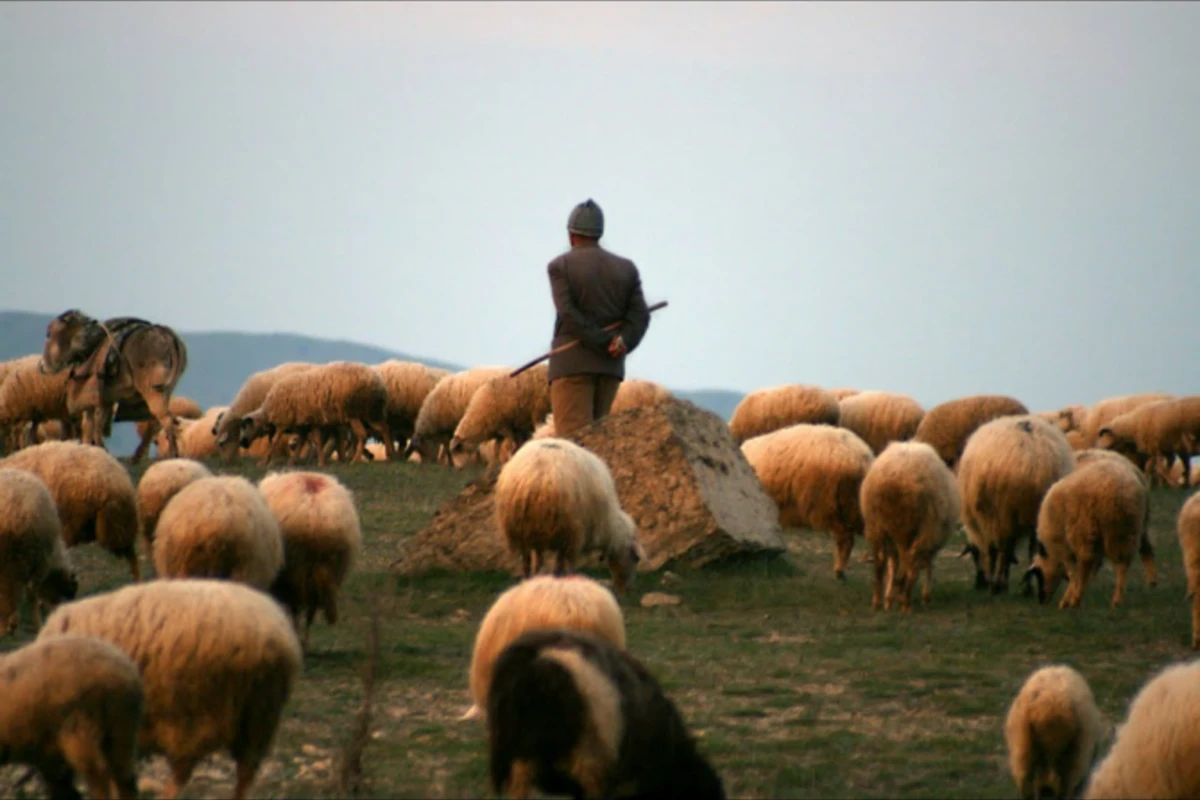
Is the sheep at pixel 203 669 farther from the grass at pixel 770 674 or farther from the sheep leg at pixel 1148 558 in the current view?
the sheep leg at pixel 1148 558

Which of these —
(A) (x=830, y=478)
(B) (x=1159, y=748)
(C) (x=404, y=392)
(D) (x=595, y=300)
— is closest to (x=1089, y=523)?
(A) (x=830, y=478)

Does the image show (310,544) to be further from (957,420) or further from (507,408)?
(957,420)

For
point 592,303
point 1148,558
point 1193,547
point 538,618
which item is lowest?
point 1148,558

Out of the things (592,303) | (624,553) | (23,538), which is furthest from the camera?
(592,303)

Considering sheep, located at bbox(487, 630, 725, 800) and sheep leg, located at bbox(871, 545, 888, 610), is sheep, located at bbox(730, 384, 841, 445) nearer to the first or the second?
sheep leg, located at bbox(871, 545, 888, 610)

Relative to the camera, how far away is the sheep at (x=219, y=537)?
32.0 ft

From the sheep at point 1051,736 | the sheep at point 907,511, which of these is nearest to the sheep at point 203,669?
the sheep at point 1051,736

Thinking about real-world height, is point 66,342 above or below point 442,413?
above

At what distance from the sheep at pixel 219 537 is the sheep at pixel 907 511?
4784 mm

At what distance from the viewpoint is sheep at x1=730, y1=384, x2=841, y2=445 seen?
2972 cm

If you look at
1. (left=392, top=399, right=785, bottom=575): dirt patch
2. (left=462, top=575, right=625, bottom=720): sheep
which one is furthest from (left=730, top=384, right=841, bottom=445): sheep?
(left=462, top=575, right=625, bottom=720): sheep

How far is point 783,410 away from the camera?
29.9 metres

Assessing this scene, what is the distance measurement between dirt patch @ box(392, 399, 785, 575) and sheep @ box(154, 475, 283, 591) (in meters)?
4.30

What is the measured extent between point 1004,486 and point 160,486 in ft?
21.4
